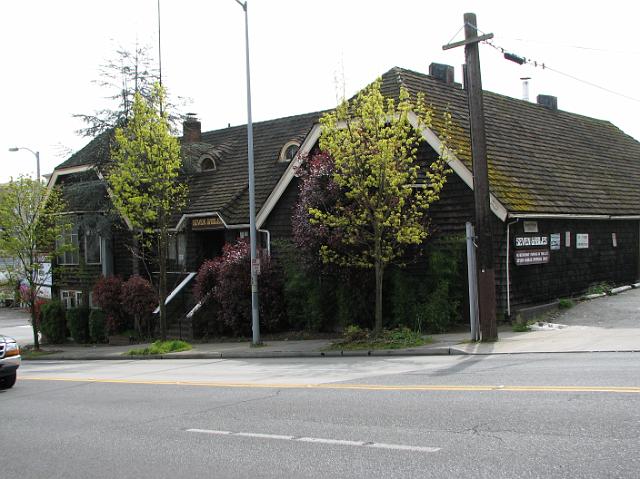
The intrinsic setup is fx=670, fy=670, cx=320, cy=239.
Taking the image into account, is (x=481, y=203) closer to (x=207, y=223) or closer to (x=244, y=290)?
(x=244, y=290)

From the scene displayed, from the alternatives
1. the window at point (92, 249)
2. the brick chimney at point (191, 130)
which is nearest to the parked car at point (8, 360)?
the window at point (92, 249)

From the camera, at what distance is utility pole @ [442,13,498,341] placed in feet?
48.9

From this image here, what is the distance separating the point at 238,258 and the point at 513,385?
13.1 m

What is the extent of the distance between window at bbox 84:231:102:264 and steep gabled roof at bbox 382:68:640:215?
1544 centimetres

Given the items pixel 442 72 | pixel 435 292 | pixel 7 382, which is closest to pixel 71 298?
pixel 7 382

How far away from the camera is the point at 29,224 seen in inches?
991

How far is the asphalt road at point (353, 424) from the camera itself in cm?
579

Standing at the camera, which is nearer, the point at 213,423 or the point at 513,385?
the point at 213,423

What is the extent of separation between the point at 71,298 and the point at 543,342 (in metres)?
24.3

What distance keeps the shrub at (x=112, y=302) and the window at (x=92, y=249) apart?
3.86 meters

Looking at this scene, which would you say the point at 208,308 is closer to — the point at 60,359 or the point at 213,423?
the point at 60,359

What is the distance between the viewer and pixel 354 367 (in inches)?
512

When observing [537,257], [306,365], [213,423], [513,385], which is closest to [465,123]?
[537,257]

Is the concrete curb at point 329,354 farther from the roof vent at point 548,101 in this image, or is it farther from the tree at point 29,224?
the roof vent at point 548,101
